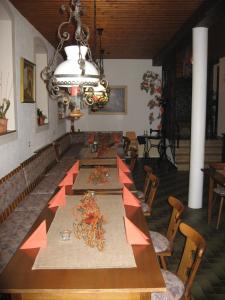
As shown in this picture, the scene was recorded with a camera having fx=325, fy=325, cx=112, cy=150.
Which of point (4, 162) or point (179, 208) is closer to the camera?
point (179, 208)

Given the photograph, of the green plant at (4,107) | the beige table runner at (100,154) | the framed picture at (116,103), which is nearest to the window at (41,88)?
the beige table runner at (100,154)

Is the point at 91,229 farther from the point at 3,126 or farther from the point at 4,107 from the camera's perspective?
the point at 4,107

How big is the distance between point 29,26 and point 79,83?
460cm

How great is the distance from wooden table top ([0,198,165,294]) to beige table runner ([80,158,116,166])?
Result: 11.4 ft

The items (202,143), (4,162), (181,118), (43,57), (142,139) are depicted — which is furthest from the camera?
(181,118)

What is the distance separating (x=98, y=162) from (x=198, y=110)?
2.07 m

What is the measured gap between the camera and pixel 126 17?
232 inches

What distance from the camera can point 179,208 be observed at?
3160 mm

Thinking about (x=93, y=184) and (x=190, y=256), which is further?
(x=93, y=184)

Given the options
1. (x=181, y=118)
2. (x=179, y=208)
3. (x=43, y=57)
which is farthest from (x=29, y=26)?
(x=181, y=118)

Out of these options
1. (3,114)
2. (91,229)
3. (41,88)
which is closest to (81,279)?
(91,229)

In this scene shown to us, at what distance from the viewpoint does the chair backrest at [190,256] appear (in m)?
2.39

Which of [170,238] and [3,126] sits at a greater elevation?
[3,126]

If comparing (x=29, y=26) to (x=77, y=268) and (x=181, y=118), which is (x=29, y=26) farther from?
(x=181, y=118)
